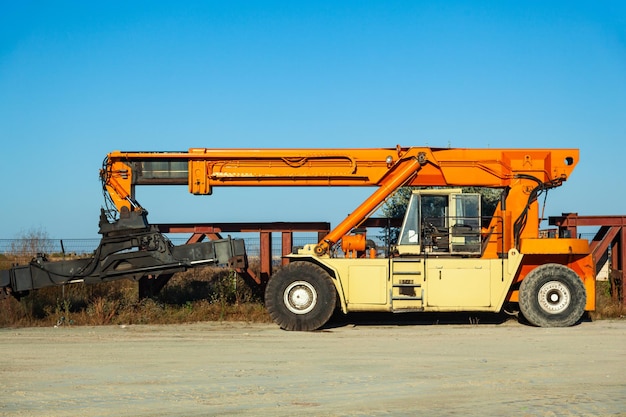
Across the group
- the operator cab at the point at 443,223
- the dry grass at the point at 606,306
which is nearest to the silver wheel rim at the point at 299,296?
the operator cab at the point at 443,223

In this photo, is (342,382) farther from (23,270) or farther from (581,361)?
(23,270)

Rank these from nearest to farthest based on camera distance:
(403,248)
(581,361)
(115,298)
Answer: (581,361), (403,248), (115,298)

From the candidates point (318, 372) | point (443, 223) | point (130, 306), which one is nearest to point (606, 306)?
point (443, 223)

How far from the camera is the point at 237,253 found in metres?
18.7

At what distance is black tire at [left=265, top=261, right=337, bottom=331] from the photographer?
1780 centimetres

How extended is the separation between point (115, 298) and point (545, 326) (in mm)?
11032

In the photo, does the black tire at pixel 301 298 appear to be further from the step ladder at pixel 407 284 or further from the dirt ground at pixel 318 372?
the step ladder at pixel 407 284

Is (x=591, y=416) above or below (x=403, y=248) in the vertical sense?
below

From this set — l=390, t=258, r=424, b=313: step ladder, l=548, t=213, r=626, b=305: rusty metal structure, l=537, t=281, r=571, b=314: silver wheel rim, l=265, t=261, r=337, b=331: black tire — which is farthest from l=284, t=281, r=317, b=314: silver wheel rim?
l=548, t=213, r=626, b=305: rusty metal structure

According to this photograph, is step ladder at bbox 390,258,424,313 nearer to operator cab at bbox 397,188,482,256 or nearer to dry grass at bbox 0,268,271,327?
operator cab at bbox 397,188,482,256

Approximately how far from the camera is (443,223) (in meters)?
18.5

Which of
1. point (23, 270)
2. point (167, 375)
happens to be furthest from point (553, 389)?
point (23, 270)

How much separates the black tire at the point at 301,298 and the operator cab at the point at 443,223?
1.93m

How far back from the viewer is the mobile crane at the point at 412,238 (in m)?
17.8
